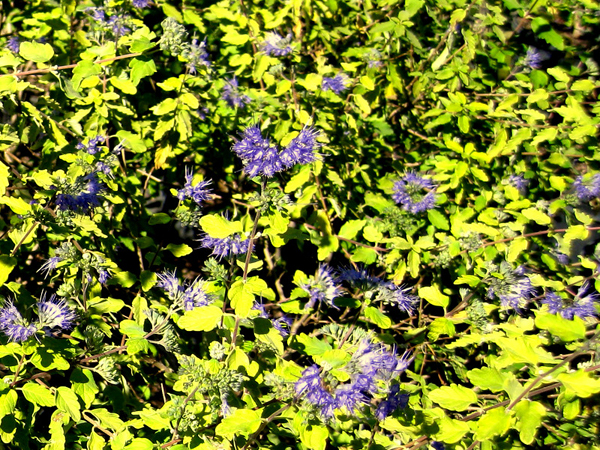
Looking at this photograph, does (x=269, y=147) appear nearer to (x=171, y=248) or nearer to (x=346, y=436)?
(x=171, y=248)

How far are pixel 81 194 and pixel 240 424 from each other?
1.14 m

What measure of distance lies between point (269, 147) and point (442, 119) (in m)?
1.56

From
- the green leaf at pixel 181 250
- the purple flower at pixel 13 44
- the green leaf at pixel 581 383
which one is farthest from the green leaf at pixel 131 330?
the purple flower at pixel 13 44

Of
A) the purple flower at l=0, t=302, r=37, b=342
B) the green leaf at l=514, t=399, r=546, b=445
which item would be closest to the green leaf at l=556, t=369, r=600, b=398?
the green leaf at l=514, t=399, r=546, b=445

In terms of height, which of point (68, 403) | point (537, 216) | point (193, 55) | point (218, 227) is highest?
point (193, 55)

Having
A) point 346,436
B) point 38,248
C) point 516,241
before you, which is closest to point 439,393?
point 346,436

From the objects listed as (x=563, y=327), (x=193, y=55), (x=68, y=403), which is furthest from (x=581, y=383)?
(x=193, y=55)

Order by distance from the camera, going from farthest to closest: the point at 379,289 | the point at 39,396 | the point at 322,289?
the point at 379,289, the point at 322,289, the point at 39,396

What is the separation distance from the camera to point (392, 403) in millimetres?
1858

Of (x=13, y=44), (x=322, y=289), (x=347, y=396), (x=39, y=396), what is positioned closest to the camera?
(x=347, y=396)

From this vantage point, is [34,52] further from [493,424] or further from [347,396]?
[493,424]

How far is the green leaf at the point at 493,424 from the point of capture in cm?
150

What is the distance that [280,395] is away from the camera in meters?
1.93

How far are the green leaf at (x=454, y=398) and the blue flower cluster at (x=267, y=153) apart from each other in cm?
89
